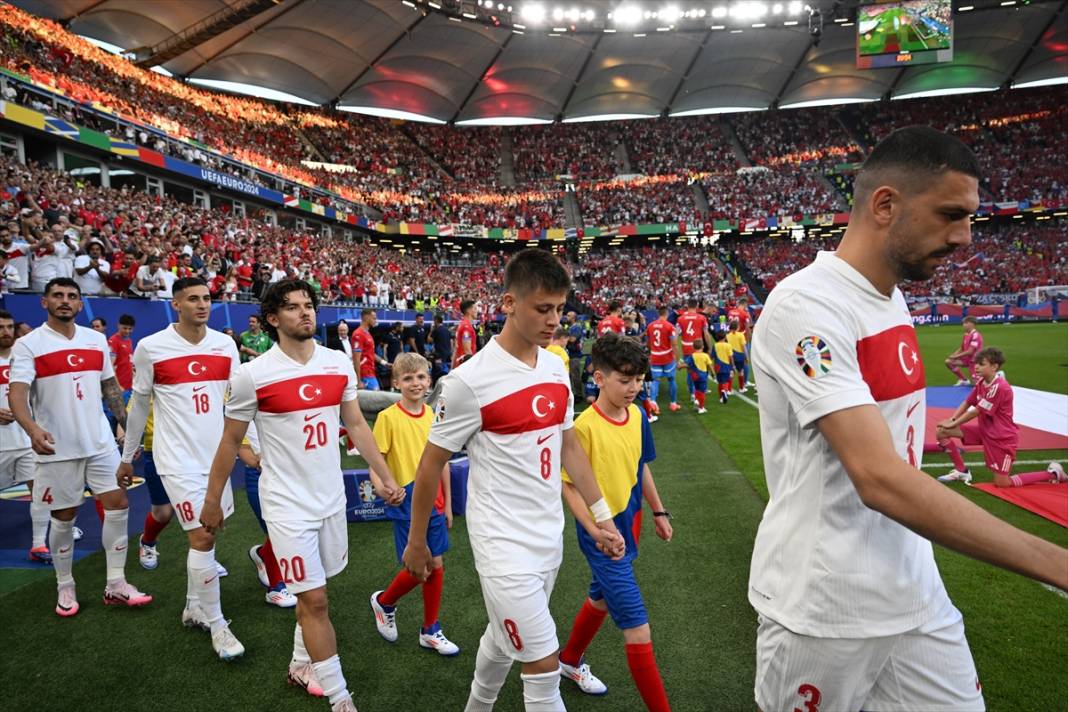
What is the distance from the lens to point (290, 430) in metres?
3.52

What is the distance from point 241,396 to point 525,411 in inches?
71.4

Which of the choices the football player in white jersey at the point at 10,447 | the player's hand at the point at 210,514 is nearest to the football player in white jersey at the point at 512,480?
the player's hand at the point at 210,514

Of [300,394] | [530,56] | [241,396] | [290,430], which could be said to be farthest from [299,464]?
[530,56]

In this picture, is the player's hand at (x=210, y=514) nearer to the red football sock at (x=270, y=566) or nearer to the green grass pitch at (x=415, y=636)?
the green grass pitch at (x=415, y=636)

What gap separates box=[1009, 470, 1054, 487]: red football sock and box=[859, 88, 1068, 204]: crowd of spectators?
179 feet

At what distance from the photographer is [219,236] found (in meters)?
23.7

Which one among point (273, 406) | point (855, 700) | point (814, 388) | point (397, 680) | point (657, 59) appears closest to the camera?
point (814, 388)

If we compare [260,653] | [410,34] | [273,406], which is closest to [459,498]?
[260,653]

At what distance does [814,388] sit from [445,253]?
53.2 metres

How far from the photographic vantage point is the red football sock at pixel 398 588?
3957mm

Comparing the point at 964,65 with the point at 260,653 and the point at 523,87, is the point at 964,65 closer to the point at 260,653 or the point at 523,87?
the point at 523,87

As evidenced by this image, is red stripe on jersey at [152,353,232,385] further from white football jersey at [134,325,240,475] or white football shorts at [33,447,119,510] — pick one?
white football shorts at [33,447,119,510]

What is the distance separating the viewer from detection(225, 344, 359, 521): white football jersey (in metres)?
3.44

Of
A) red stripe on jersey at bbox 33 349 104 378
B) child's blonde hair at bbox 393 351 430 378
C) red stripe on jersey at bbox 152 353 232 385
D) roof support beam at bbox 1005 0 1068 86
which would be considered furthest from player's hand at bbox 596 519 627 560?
roof support beam at bbox 1005 0 1068 86
